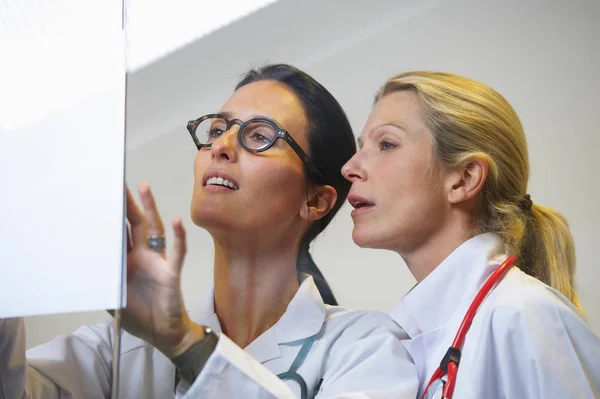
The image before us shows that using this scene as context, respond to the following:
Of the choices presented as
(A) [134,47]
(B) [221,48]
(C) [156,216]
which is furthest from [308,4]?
(C) [156,216]

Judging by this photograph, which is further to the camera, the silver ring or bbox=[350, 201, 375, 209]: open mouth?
bbox=[350, 201, 375, 209]: open mouth

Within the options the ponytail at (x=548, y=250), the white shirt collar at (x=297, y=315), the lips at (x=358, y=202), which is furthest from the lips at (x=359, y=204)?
the ponytail at (x=548, y=250)

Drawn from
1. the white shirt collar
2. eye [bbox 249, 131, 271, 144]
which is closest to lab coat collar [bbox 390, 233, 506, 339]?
the white shirt collar

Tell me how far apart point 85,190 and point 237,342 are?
0.25 m

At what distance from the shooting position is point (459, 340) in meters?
0.91

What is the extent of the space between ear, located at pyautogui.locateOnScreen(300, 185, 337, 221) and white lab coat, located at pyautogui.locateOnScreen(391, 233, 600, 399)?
156 mm

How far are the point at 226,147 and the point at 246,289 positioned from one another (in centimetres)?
16

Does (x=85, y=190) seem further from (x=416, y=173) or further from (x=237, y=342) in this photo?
(x=416, y=173)

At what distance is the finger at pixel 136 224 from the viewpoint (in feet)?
2.73

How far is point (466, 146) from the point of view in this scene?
0.98m

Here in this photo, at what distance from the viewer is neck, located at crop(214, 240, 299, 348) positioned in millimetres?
866

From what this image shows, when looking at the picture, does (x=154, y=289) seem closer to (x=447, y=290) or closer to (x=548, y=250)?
(x=447, y=290)

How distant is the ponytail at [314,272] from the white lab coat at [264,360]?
1 centimetres

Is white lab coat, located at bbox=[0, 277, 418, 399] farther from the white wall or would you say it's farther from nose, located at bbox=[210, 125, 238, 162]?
nose, located at bbox=[210, 125, 238, 162]
